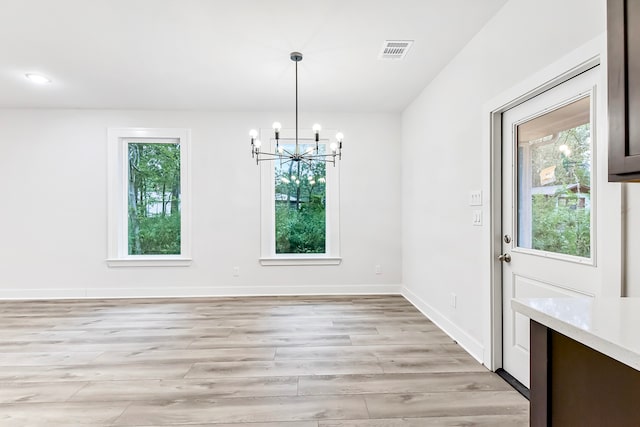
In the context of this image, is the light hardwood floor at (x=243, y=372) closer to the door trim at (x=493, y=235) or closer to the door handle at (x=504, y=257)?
the door trim at (x=493, y=235)

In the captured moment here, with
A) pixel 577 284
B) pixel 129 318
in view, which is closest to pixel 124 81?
pixel 129 318

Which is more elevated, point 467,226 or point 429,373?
point 467,226

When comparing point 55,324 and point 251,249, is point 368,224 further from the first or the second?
point 55,324

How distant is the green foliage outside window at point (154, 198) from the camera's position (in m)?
4.62

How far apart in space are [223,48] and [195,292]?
3.17m

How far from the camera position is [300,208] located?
4.73m

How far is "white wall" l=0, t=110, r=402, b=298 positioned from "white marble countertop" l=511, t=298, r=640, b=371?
3.56 m

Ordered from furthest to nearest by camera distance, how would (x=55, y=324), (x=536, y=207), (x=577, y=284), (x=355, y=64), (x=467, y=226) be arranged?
(x=55, y=324), (x=355, y=64), (x=467, y=226), (x=536, y=207), (x=577, y=284)

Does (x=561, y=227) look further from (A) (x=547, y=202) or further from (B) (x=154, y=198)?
(B) (x=154, y=198)

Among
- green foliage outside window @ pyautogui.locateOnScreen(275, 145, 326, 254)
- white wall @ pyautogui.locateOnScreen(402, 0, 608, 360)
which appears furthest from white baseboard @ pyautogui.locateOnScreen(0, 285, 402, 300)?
white wall @ pyautogui.locateOnScreen(402, 0, 608, 360)

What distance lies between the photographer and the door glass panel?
1.74 metres

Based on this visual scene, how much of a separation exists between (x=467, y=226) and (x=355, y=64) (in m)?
1.82

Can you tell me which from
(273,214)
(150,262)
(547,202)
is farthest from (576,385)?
(150,262)

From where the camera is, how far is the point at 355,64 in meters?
3.13
